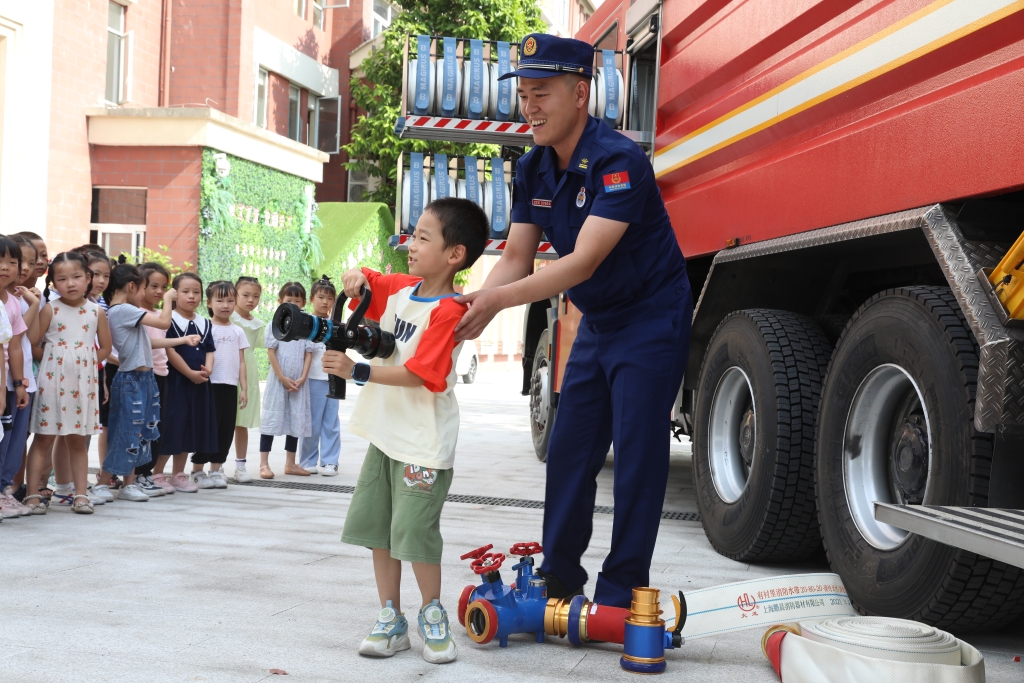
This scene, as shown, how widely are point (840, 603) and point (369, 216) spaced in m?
18.1

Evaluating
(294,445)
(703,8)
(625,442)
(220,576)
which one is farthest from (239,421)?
(625,442)

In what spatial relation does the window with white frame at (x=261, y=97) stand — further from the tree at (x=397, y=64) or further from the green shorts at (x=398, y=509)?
the green shorts at (x=398, y=509)

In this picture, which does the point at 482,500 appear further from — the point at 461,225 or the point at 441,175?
the point at 461,225

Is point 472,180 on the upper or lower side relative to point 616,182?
upper

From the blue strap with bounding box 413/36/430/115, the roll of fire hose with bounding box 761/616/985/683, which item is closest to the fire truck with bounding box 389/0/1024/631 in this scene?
the roll of fire hose with bounding box 761/616/985/683

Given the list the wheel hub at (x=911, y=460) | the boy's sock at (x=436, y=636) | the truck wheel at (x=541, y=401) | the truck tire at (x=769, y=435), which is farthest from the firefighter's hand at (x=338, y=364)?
the truck wheel at (x=541, y=401)

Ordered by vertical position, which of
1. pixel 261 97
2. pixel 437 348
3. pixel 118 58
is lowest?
pixel 437 348

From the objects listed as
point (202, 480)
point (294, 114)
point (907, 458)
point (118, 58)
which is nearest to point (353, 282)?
point (907, 458)

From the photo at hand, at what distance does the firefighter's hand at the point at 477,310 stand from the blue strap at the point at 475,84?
168 inches

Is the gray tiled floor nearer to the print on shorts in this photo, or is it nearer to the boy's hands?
the print on shorts

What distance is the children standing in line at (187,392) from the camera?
20.0 ft

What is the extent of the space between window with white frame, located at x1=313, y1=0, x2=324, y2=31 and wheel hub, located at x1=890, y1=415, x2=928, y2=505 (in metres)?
21.8

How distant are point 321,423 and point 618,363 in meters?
4.40

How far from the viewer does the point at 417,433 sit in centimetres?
292
